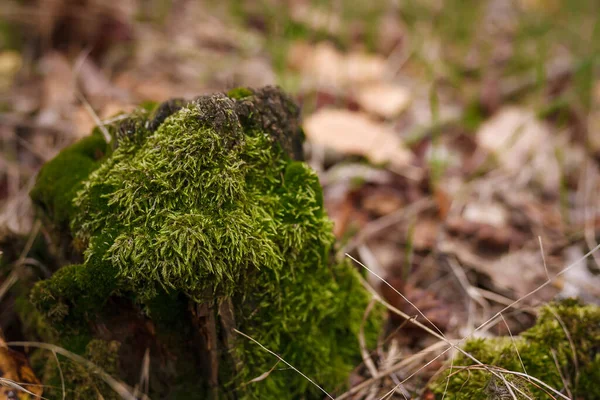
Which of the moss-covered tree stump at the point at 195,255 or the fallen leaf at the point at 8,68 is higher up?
the fallen leaf at the point at 8,68

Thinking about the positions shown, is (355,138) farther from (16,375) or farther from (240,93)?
(16,375)

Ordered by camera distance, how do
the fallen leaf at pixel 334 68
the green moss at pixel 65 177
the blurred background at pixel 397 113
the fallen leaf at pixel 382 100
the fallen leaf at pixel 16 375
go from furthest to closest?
1. the fallen leaf at pixel 334 68
2. the fallen leaf at pixel 382 100
3. the blurred background at pixel 397 113
4. the green moss at pixel 65 177
5. the fallen leaf at pixel 16 375

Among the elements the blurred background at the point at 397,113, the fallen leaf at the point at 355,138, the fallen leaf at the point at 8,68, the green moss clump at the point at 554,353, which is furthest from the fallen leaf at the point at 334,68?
the green moss clump at the point at 554,353

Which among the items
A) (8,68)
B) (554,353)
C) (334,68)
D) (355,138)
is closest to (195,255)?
(554,353)

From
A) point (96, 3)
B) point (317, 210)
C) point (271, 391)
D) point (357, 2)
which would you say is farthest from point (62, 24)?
point (271, 391)

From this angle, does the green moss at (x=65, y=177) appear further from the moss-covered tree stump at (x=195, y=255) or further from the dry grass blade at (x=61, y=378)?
the dry grass blade at (x=61, y=378)

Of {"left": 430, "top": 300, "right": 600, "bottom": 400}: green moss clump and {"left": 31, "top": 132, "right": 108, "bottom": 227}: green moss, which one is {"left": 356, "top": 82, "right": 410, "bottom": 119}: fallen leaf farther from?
{"left": 31, "top": 132, "right": 108, "bottom": 227}: green moss
